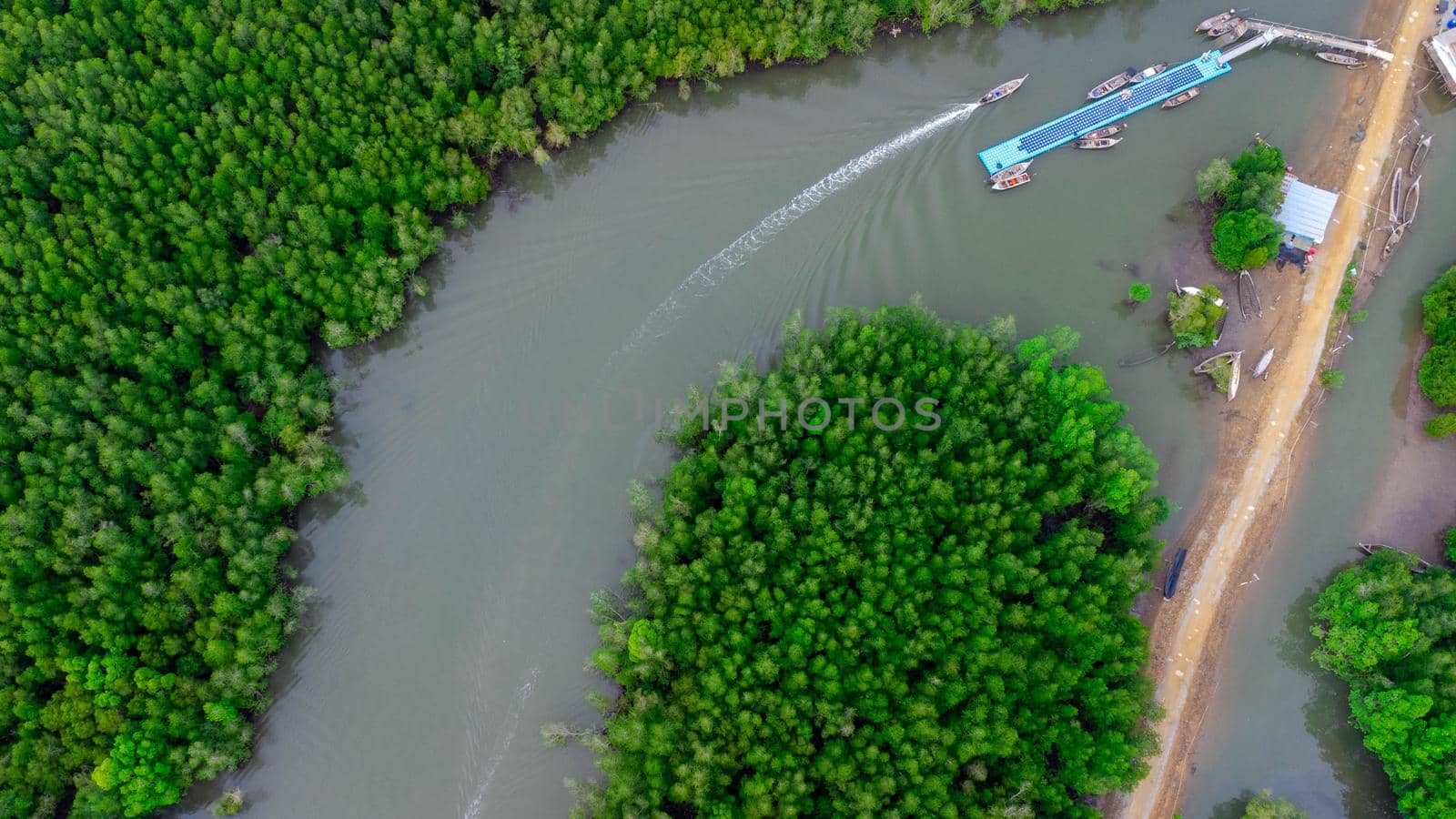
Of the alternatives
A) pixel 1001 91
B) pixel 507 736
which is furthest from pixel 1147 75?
pixel 507 736

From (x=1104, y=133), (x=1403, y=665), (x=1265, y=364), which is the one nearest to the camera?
(x=1403, y=665)

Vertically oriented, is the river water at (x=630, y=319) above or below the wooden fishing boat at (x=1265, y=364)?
above

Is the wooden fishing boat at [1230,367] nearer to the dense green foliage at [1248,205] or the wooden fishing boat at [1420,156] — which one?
the dense green foliage at [1248,205]

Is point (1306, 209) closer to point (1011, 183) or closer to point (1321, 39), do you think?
point (1321, 39)

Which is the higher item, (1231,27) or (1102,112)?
(1231,27)

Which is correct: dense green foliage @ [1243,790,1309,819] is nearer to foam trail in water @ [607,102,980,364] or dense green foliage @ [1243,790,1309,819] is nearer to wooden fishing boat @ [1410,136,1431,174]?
wooden fishing boat @ [1410,136,1431,174]

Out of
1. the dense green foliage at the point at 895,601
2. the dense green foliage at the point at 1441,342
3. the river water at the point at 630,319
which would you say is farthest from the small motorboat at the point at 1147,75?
the dense green foliage at the point at 895,601
